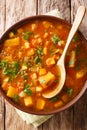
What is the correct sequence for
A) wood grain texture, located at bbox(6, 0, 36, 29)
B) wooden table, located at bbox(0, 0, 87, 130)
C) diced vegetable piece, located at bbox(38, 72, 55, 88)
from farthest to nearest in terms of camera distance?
1. wood grain texture, located at bbox(6, 0, 36, 29)
2. wooden table, located at bbox(0, 0, 87, 130)
3. diced vegetable piece, located at bbox(38, 72, 55, 88)

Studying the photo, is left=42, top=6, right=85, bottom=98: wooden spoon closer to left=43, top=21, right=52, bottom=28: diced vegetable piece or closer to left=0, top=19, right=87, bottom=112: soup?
left=0, top=19, right=87, bottom=112: soup

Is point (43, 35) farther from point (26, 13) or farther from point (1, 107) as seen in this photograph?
point (1, 107)

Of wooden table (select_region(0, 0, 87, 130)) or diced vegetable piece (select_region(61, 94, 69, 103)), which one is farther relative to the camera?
wooden table (select_region(0, 0, 87, 130))

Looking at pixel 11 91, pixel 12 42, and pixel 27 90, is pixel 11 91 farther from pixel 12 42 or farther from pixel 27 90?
pixel 12 42

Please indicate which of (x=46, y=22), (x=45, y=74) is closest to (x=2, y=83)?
(x=45, y=74)

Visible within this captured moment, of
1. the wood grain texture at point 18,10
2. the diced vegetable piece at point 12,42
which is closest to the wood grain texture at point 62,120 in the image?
the diced vegetable piece at point 12,42

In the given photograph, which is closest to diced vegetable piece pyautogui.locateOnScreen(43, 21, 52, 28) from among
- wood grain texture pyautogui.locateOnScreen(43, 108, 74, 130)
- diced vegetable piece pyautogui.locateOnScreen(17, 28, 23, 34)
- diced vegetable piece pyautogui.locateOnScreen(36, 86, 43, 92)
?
diced vegetable piece pyautogui.locateOnScreen(17, 28, 23, 34)

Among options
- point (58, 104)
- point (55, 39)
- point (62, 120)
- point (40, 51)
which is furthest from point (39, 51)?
point (62, 120)

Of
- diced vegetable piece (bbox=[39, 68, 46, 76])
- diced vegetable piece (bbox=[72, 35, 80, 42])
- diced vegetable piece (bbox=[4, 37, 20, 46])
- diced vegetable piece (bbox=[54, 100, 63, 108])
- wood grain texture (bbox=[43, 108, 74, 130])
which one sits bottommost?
wood grain texture (bbox=[43, 108, 74, 130])

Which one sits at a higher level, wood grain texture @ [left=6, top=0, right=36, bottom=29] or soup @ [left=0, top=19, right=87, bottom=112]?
wood grain texture @ [left=6, top=0, right=36, bottom=29]
